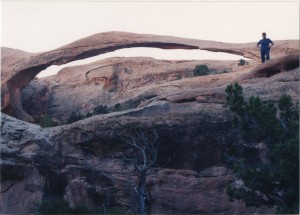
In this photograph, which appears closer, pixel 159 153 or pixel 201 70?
pixel 159 153

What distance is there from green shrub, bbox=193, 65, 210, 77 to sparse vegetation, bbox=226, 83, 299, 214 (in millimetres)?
15137

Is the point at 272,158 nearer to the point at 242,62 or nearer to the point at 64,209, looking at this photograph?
the point at 64,209

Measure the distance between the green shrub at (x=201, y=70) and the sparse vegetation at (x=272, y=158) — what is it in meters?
15.1

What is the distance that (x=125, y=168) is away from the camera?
19.6 m

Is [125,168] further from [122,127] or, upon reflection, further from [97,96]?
[97,96]

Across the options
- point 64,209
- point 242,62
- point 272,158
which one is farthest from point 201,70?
point 272,158

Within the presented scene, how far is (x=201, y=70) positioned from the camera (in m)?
31.3

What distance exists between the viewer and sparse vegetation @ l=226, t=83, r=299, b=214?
1409 centimetres

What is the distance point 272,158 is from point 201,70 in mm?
16817

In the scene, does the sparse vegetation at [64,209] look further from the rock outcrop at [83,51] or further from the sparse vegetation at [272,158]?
the rock outcrop at [83,51]

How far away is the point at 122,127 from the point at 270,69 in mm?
5782

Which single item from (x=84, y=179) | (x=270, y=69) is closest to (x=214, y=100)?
(x=270, y=69)

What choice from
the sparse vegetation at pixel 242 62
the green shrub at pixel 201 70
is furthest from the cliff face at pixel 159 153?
the sparse vegetation at pixel 242 62

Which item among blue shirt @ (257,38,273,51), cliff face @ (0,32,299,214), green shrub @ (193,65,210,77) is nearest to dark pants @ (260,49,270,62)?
blue shirt @ (257,38,273,51)
